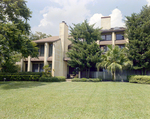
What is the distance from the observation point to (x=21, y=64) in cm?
2517

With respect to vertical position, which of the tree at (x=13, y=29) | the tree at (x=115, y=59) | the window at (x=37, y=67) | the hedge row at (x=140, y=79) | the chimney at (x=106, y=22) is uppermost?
the chimney at (x=106, y=22)

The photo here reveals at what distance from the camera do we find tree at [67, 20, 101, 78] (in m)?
19.4

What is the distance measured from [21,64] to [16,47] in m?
11.5

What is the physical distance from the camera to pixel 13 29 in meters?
13.5

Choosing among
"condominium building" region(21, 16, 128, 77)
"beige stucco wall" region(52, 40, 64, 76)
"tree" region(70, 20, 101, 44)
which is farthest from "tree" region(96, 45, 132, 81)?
"beige stucco wall" region(52, 40, 64, 76)

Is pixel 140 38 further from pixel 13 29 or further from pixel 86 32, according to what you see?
pixel 13 29

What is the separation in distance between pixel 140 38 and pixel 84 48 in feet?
27.1

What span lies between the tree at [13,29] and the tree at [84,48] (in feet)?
20.0

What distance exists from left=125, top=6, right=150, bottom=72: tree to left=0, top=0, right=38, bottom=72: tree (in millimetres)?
14212

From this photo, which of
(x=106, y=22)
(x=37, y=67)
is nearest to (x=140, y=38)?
(x=106, y=22)

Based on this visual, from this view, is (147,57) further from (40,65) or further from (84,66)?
(40,65)

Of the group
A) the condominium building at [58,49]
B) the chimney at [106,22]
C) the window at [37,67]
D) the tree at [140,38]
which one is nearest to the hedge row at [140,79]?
the tree at [140,38]

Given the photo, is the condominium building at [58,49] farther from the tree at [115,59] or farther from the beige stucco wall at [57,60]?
the tree at [115,59]

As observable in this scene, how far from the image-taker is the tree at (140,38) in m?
18.4
